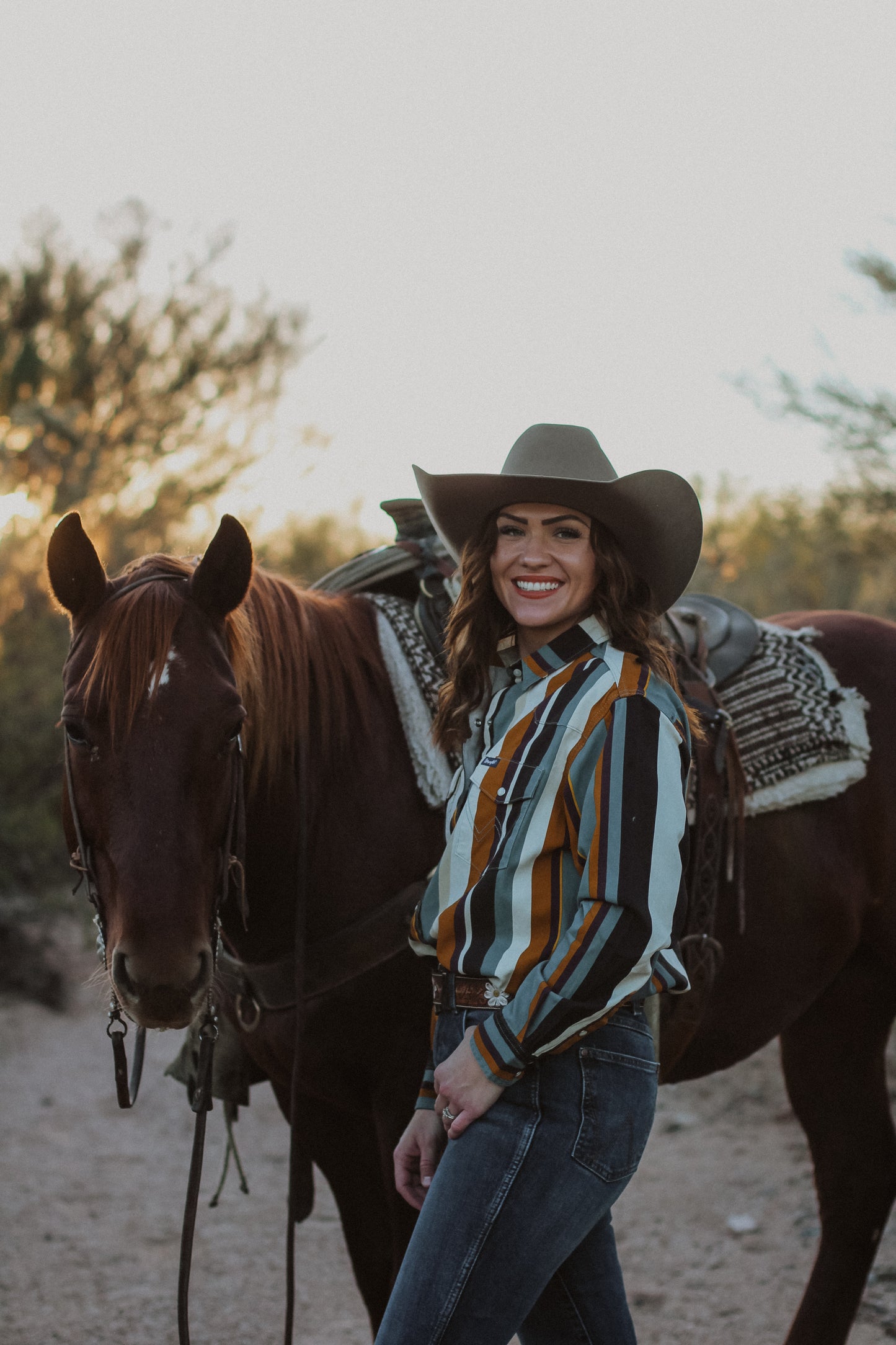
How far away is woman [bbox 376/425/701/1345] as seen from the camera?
136cm

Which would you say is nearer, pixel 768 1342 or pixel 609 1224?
pixel 609 1224

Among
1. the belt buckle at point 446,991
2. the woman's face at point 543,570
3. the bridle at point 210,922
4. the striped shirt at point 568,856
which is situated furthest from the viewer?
the bridle at point 210,922

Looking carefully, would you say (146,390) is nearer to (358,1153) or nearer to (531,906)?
(358,1153)

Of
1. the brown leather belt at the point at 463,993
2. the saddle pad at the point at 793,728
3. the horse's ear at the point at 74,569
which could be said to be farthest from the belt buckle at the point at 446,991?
the saddle pad at the point at 793,728

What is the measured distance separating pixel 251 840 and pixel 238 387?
11774 mm

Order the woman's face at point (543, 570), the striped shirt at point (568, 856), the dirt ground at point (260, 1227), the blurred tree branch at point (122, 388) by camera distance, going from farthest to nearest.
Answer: the blurred tree branch at point (122, 388)
the dirt ground at point (260, 1227)
the woman's face at point (543, 570)
the striped shirt at point (568, 856)

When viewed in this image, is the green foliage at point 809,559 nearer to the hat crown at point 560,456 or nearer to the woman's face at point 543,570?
the hat crown at point 560,456

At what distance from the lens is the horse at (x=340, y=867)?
1.65 meters

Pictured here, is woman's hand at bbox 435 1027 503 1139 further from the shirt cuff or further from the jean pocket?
the jean pocket

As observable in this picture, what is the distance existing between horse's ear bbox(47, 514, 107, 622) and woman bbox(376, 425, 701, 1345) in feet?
2.28

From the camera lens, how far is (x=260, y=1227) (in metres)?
3.96

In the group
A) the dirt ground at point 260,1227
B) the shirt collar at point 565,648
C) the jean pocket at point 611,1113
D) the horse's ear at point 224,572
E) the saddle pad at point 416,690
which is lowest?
the dirt ground at point 260,1227

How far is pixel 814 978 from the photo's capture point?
2.61 meters

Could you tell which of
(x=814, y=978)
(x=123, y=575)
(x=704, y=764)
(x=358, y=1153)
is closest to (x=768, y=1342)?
(x=814, y=978)
